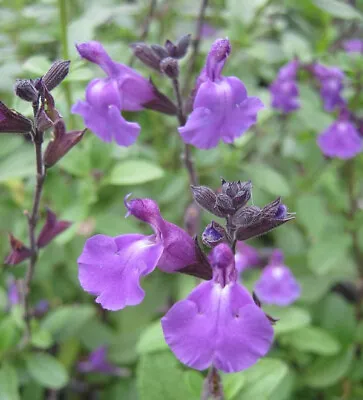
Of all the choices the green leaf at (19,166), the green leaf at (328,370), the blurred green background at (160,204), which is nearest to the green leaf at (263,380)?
the blurred green background at (160,204)

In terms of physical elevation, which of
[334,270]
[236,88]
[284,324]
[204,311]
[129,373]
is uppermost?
[236,88]

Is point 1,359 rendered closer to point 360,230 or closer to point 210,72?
point 210,72

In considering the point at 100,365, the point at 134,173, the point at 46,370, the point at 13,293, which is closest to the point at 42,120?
the point at 134,173

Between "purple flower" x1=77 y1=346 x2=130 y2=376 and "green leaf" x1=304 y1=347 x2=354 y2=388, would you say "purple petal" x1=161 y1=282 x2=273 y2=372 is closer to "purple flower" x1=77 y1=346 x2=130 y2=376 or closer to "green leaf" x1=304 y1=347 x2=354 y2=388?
"green leaf" x1=304 y1=347 x2=354 y2=388

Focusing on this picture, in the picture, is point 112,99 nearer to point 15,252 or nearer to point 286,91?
point 15,252

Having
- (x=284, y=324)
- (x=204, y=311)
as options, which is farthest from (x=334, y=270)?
(x=204, y=311)

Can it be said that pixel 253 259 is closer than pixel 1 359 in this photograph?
No
